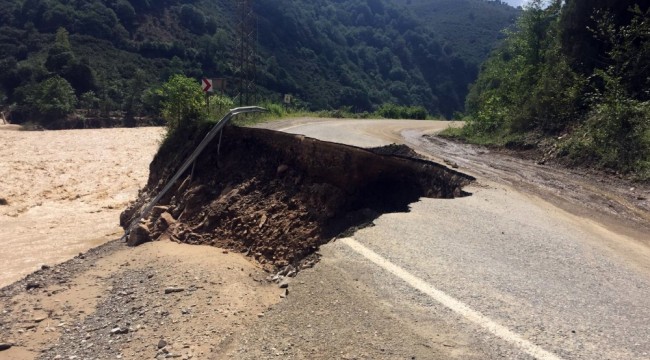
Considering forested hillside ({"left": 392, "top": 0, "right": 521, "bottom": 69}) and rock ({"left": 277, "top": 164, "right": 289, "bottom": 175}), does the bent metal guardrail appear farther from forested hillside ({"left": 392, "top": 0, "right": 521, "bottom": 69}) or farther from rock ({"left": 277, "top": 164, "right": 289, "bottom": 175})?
forested hillside ({"left": 392, "top": 0, "right": 521, "bottom": 69})

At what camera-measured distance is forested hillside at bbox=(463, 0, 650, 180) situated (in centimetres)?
1072

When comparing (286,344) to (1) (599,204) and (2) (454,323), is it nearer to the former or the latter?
(2) (454,323)

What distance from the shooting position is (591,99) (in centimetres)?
1253

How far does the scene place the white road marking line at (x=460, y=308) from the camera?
141 inches

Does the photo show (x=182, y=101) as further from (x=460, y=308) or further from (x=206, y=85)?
(x=460, y=308)

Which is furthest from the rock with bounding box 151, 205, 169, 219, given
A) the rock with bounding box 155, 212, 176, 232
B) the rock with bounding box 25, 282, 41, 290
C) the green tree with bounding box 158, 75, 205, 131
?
the green tree with bounding box 158, 75, 205, 131

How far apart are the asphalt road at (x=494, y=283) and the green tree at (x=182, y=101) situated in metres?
7.39

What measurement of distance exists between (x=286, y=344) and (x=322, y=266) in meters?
1.48

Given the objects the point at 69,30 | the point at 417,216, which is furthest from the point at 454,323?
the point at 69,30

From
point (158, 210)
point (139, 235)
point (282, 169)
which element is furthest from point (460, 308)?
point (158, 210)

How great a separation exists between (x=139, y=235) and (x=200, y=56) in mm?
65628

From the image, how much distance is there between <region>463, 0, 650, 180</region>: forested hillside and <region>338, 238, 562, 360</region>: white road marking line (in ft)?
23.2

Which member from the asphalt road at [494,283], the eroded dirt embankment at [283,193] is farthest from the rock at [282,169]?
the asphalt road at [494,283]

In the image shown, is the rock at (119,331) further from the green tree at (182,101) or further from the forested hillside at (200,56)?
the forested hillside at (200,56)
